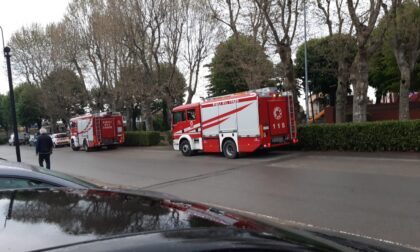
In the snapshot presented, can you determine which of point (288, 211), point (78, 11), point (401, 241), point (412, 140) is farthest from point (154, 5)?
point (401, 241)

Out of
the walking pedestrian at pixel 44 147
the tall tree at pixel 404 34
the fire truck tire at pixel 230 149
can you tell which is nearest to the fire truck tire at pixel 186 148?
the fire truck tire at pixel 230 149

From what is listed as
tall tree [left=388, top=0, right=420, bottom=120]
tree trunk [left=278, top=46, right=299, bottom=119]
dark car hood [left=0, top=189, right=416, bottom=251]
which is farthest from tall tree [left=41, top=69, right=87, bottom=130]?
dark car hood [left=0, top=189, right=416, bottom=251]

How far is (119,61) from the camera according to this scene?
1303 inches

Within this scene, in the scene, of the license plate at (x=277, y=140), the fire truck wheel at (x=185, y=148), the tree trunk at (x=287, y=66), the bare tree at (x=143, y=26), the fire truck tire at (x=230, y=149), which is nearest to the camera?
the license plate at (x=277, y=140)

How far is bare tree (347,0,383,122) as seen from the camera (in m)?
16.8

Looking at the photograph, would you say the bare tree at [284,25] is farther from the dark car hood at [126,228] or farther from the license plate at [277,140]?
the dark car hood at [126,228]

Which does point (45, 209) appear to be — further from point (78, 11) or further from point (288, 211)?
point (78, 11)

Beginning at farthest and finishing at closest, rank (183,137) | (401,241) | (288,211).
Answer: (183,137), (288,211), (401,241)

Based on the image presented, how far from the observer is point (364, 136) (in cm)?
1658

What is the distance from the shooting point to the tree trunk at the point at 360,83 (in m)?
17.6

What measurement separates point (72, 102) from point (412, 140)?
126 ft

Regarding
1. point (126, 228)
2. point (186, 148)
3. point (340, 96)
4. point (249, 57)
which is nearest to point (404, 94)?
point (340, 96)

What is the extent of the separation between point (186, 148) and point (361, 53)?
371 inches

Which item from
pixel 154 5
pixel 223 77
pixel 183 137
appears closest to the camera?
pixel 183 137
